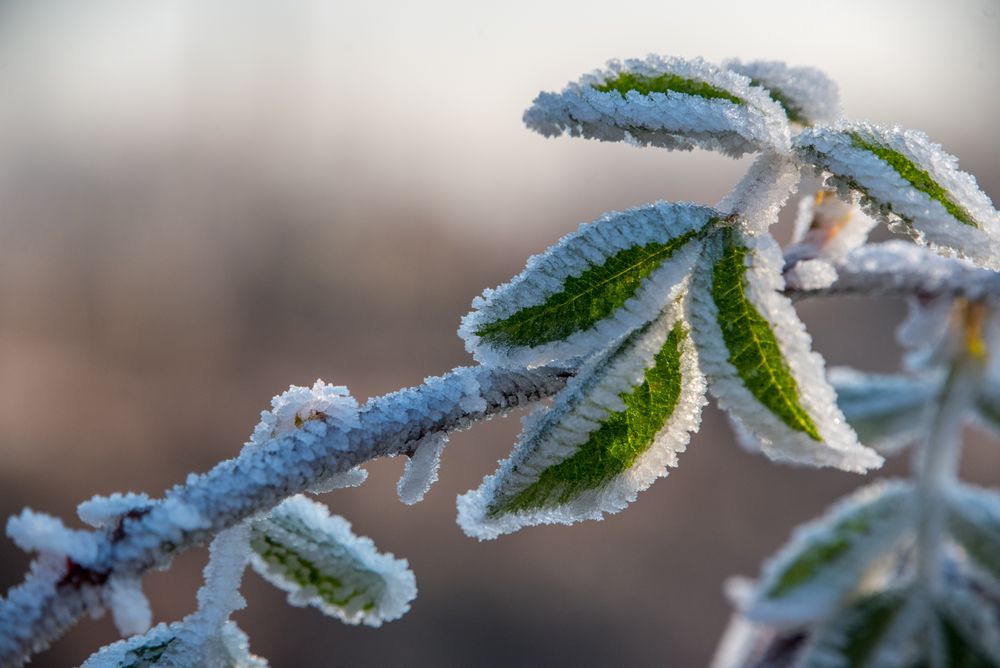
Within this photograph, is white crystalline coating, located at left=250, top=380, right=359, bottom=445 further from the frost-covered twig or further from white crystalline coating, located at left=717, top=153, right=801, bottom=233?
white crystalline coating, located at left=717, top=153, right=801, bottom=233

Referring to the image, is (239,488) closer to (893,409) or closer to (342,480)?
(342,480)

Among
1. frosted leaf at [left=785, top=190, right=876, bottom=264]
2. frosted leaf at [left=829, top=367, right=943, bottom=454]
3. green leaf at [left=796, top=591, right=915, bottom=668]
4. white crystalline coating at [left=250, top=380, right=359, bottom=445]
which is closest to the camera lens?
white crystalline coating at [left=250, top=380, right=359, bottom=445]

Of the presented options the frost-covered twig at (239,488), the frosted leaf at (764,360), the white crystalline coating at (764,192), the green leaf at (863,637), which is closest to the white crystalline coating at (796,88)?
the white crystalline coating at (764,192)

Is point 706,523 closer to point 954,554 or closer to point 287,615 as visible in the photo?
point 287,615

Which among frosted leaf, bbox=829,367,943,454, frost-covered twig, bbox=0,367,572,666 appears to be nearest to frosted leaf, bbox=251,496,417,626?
frost-covered twig, bbox=0,367,572,666

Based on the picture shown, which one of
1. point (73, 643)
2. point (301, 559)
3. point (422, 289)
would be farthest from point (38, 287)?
point (301, 559)

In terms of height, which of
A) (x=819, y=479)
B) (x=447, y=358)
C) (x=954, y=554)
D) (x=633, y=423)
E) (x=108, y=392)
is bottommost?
(x=954, y=554)
